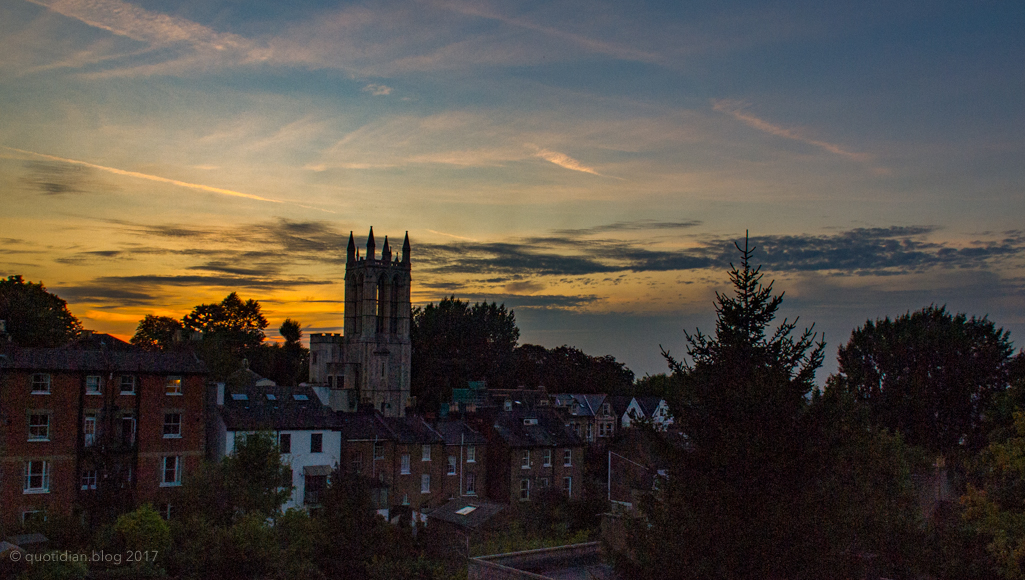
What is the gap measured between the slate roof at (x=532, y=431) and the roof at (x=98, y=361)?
24.5m

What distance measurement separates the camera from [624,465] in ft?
218

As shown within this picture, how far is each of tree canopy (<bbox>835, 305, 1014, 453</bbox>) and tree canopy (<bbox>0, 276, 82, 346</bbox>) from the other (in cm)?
6515

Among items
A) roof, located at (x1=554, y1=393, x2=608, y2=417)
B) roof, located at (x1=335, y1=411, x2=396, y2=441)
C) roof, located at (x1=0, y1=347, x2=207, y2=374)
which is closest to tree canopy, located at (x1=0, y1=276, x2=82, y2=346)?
roof, located at (x1=0, y1=347, x2=207, y2=374)

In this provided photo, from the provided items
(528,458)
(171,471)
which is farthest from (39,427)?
(528,458)

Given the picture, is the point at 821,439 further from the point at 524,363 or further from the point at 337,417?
the point at 524,363

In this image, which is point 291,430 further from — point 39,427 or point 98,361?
point 39,427

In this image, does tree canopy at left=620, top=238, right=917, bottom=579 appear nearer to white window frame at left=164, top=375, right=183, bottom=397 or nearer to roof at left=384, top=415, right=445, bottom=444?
white window frame at left=164, top=375, right=183, bottom=397

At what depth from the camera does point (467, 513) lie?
4756 cm

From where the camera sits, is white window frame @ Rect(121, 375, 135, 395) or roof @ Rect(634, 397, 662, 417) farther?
roof @ Rect(634, 397, 662, 417)

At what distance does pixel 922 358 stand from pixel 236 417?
5464cm

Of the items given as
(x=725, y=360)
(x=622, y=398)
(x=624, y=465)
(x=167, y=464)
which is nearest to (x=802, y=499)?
(x=725, y=360)

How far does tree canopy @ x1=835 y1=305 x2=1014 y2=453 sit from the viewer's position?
203 ft

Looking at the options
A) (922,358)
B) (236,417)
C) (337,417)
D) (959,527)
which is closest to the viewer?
(959,527)

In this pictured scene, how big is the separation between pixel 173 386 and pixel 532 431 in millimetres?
28715
